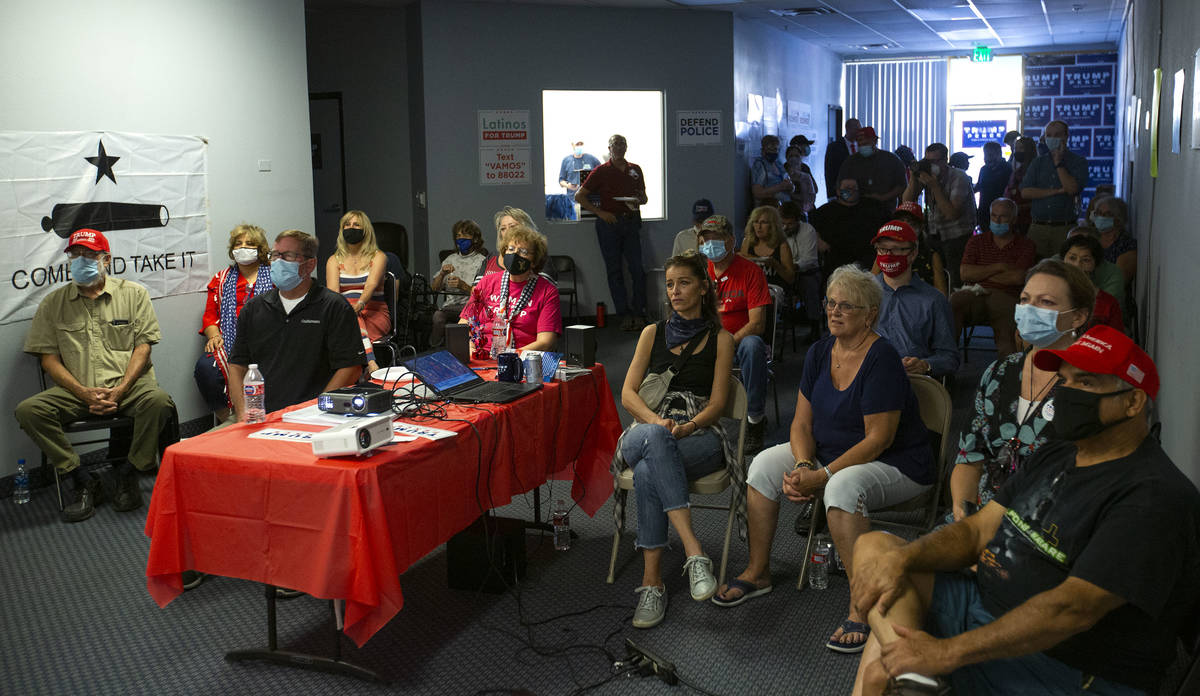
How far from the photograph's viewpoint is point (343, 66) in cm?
966

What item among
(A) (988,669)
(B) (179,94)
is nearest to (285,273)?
(B) (179,94)

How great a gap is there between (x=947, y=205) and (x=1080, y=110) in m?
7.37

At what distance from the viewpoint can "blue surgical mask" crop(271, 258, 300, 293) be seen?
383 cm

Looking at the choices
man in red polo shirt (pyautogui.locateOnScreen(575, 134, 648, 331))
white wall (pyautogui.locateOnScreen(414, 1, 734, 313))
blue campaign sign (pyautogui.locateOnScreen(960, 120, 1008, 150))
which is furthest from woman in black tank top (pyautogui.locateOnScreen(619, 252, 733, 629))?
blue campaign sign (pyautogui.locateOnScreen(960, 120, 1008, 150))

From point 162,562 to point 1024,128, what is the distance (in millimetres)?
15647

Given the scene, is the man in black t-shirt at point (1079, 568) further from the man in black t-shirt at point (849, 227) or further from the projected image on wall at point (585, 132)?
the projected image on wall at point (585, 132)

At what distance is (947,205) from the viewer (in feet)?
31.4

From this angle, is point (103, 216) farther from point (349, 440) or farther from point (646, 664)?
point (646, 664)

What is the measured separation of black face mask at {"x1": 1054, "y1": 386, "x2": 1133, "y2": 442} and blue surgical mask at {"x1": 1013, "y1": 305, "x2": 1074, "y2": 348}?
1.07 meters

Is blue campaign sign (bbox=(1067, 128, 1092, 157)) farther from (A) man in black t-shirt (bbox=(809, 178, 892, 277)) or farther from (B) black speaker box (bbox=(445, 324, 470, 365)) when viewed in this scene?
(B) black speaker box (bbox=(445, 324, 470, 365))

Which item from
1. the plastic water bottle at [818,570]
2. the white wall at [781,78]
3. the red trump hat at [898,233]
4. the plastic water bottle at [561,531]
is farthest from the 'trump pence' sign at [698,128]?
the plastic water bottle at [818,570]

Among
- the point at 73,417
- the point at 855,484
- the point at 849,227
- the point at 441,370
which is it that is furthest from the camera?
the point at 849,227

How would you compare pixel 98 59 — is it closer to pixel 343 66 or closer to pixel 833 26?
pixel 343 66

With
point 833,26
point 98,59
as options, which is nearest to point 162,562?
point 98,59
